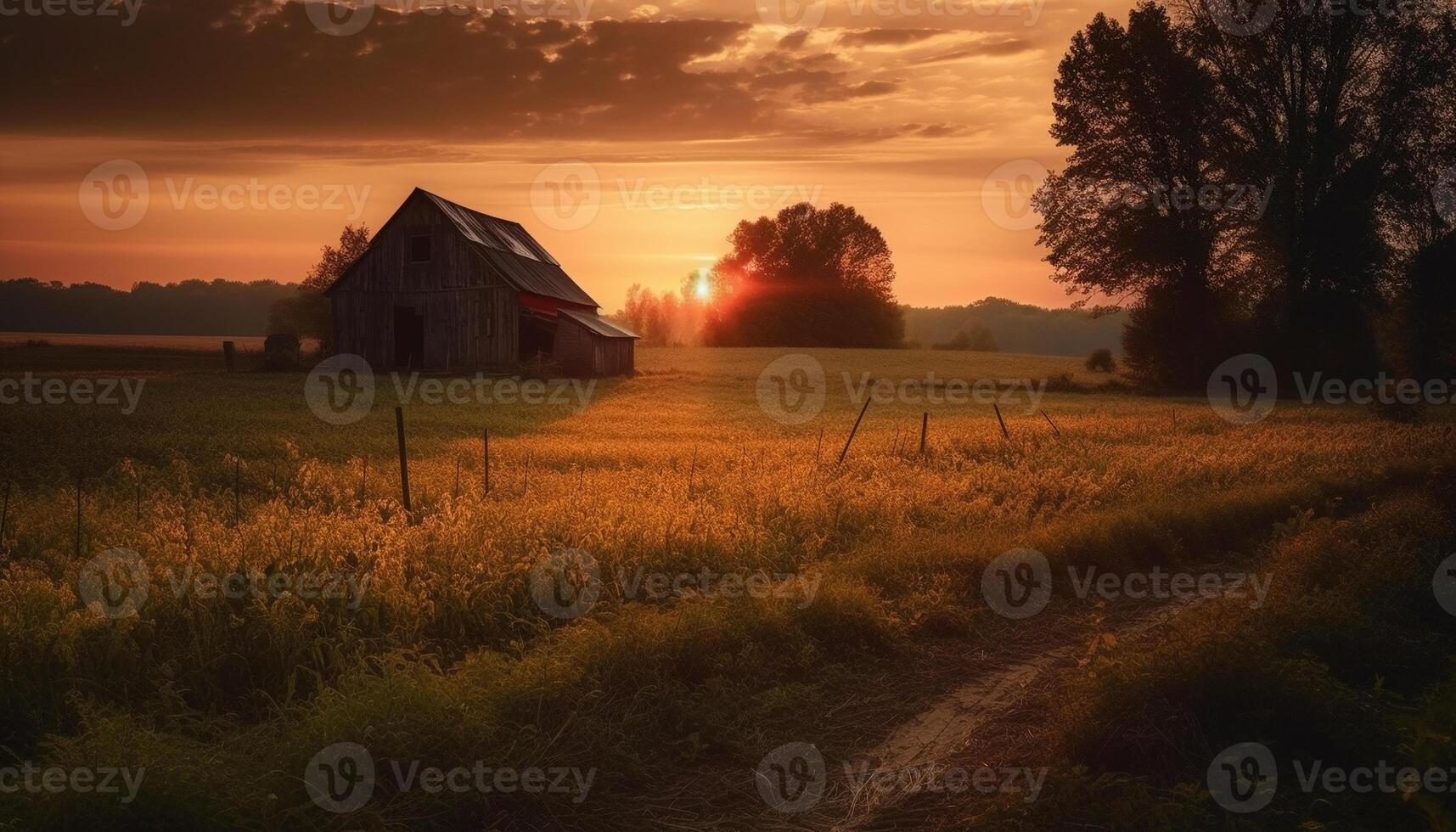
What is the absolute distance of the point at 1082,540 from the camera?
12406 millimetres

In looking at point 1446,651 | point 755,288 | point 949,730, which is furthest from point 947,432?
point 755,288

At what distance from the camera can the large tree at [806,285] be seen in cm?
8756

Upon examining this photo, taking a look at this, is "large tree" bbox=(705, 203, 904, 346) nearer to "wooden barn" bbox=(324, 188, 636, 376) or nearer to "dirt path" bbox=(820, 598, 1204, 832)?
"wooden barn" bbox=(324, 188, 636, 376)

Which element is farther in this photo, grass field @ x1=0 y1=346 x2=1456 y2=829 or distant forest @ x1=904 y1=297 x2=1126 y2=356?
distant forest @ x1=904 y1=297 x2=1126 y2=356

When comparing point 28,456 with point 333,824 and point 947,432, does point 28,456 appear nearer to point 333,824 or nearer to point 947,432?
point 333,824

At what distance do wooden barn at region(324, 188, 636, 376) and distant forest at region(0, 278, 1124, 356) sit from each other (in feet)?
192

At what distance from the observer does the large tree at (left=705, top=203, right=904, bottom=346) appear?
87.6m

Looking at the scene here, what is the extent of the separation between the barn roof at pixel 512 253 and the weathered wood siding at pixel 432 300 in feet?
1.51

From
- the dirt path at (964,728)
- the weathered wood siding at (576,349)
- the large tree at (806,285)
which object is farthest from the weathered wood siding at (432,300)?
the large tree at (806,285)

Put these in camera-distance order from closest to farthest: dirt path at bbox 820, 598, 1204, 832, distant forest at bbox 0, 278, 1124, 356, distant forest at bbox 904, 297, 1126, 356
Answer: dirt path at bbox 820, 598, 1204, 832 → distant forest at bbox 0, 278, 1124, 356 → distant forest at bbox 904, 297, 1126, 356

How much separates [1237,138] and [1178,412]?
1837 cm

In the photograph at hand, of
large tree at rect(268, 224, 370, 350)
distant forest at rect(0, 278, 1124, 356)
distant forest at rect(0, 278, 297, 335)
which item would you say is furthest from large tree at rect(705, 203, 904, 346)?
distant forest at rect(0, 278, 297, 335)

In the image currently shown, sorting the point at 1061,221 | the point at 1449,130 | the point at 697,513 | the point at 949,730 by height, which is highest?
the point at 1449,130

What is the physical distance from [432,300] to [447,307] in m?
0.87
